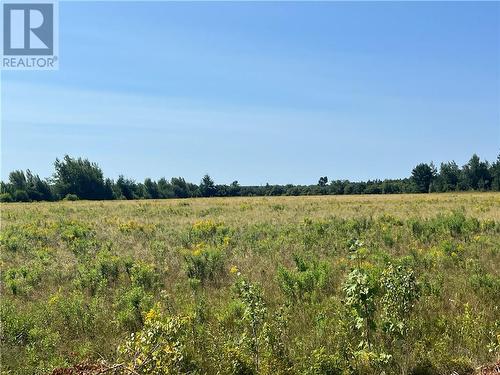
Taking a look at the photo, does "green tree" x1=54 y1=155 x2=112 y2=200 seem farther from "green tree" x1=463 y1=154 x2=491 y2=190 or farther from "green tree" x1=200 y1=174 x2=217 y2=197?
"green tree" x1=463 y1=154 x2=491 y2=190

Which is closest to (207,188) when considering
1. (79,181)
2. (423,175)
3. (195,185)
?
(195,185)

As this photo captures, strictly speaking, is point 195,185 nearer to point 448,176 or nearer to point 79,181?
point 79,181

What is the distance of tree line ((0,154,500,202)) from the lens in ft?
237

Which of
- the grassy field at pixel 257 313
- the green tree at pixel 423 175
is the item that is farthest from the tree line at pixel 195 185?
the grassy field at pixel 257 313

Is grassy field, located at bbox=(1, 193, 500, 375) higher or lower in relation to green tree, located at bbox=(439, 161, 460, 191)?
lower

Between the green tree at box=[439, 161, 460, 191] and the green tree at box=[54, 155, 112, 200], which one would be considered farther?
the green tree at box=[439, 161, 460, 191]

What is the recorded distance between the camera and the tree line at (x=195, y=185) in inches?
2849

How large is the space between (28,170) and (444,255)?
7817 centimetres

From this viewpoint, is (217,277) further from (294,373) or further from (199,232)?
(199,232)

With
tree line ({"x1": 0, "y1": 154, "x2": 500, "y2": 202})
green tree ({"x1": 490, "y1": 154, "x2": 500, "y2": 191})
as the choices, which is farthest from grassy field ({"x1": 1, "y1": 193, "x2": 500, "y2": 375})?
green tree ({"x1": 490, "y1": 154, "x2": 500, "y2": 191})

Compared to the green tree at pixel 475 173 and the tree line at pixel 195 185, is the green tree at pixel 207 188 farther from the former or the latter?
the green tree at pixel 475 173

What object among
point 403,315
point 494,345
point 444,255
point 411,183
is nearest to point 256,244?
point 444,255

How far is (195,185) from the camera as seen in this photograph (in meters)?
96.6

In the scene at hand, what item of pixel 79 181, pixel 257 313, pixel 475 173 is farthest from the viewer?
pixel 475 173
